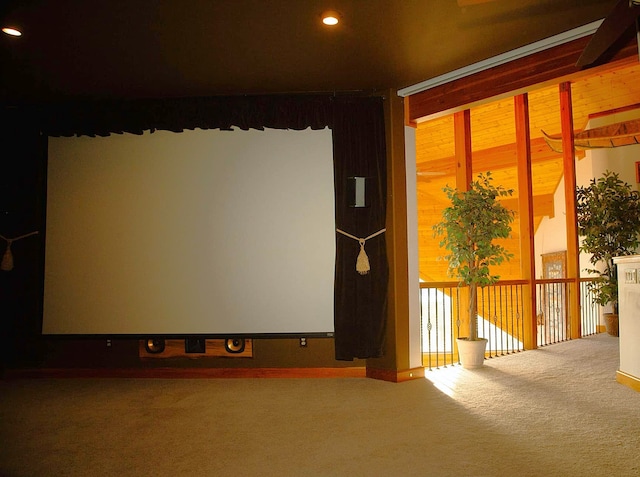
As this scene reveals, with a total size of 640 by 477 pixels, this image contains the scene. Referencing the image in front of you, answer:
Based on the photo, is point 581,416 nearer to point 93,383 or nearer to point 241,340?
point 241,340

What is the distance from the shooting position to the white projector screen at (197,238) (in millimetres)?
4609

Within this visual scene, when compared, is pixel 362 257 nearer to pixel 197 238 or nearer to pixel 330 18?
pixel 197 238

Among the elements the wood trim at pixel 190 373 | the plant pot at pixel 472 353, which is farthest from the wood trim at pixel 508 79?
the wood trim at pixel 190 373

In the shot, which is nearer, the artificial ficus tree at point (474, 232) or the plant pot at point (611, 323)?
the artificial ficus tree at point (474, 232)

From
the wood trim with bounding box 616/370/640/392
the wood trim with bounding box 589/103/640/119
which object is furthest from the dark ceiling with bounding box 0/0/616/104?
the wood trim with bounding box 589/103/640/119

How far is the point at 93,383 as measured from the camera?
4555mm

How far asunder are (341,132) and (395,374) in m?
2.29

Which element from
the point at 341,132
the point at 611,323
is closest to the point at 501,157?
the point at 611,323

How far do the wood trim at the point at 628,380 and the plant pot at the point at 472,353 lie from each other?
120 cm

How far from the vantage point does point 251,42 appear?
3.60 m

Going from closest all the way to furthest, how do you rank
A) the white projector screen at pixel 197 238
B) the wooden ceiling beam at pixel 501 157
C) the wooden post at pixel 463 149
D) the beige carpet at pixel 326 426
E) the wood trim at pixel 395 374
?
the beige carpet at pixel 326 426 < the wood trim at pixel 395 374 < the white projector screen at pixel 197 238 < the wooden post at pixel 463 149 < the wooden ceiling beam at pixel 501 157

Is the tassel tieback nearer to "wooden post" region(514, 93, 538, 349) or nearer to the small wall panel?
the small wall panel

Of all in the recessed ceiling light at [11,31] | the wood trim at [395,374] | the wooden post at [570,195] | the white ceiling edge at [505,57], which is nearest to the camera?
Answer: the recessed ceiling light at [11,31]

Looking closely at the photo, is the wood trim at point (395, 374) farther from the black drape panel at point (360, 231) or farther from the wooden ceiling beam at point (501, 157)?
the wooden ceiling beam at point (501, 157)
